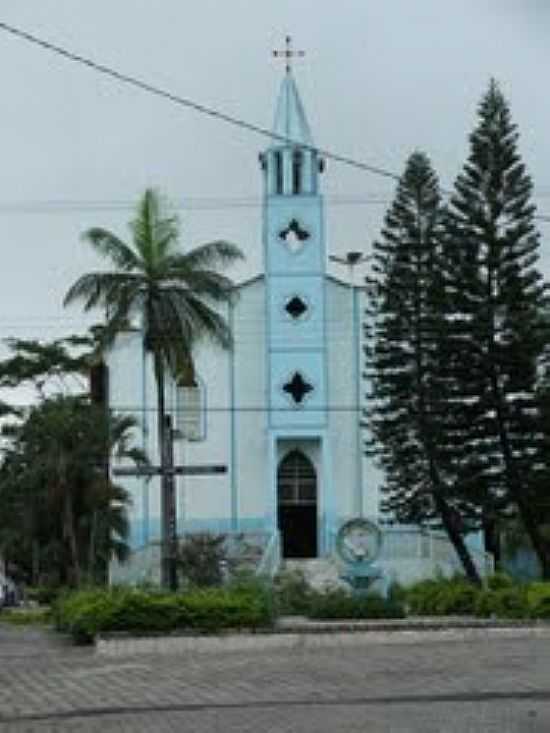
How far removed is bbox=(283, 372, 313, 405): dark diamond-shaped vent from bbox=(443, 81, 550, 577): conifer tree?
1434cm

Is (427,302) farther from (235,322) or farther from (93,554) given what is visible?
(93,554)

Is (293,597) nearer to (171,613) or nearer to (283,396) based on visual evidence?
(171,613)

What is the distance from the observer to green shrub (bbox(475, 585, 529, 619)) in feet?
87.8

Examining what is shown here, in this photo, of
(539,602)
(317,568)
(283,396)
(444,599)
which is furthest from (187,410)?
(283,396)

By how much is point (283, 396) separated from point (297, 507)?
3.89 meters

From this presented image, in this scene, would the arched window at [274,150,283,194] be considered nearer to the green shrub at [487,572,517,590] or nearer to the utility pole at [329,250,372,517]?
the utility pole at [329,250,372,517]

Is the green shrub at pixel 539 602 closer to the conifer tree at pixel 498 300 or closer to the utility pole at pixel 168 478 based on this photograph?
the utility pole at pixel 168 478

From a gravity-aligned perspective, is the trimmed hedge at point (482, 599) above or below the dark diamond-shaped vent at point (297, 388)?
below

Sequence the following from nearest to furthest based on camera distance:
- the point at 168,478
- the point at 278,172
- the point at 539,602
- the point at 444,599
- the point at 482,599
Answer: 1. the point at 539,602
2. the point at 482,599
3. the point at 168,478
4. the point at 444,599
5. the point at 278,172

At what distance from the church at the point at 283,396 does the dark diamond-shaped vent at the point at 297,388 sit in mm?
34

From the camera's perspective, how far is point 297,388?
2217 inches

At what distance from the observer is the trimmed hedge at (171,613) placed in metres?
22.1

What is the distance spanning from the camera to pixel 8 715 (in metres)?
13.5

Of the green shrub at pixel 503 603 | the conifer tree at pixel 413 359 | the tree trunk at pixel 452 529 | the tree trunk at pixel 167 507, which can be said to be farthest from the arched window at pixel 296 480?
the green shrub at pixel 503 603
